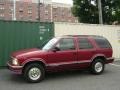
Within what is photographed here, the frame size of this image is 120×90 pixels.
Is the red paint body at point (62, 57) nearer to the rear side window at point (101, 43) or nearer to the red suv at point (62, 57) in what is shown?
the red suv at point (62, 57)

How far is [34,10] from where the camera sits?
260ft

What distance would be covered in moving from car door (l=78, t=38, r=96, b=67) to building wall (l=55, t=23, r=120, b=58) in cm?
379

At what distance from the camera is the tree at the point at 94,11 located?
978 inches

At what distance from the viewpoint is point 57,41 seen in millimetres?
11180

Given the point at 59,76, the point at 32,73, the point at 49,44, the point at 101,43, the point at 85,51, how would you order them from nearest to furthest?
the point at 32,73, the point at 49,44, the point at 85,51, the point at 59,76, the point at 101,43

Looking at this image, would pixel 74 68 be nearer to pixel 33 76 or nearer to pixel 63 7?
pixel 33 76

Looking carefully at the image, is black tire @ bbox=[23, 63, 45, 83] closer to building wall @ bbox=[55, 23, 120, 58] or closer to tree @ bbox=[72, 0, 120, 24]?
building wall @ bbox=[55, 23, 120, 58]

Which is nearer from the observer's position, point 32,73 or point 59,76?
point 32,73

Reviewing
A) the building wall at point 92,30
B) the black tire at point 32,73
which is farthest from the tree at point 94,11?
the black tire at point 32,73

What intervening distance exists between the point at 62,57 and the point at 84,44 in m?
1.42

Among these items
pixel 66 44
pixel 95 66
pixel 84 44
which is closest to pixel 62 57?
pixel 66 44

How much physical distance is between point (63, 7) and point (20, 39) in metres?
69.1

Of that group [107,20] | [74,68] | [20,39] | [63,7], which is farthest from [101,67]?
[63,7]

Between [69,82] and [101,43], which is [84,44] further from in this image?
[69,82]
